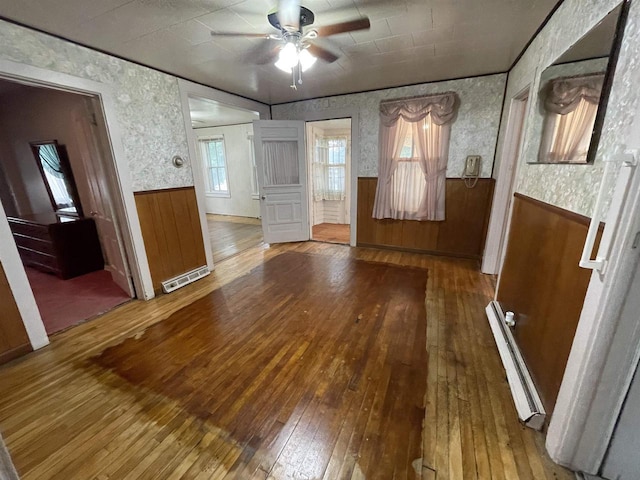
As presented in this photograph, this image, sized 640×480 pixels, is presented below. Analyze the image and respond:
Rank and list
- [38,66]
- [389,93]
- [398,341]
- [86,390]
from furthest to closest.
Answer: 1. [389,93]
2. [398,341]
3. [38,66]
4. [86,390]

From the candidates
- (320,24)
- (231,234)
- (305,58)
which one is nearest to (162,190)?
(305,58)

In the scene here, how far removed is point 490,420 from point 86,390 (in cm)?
244

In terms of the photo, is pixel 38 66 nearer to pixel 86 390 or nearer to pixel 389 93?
pixel 86 390

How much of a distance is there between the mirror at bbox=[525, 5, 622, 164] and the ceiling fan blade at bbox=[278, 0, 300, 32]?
1.53 metres

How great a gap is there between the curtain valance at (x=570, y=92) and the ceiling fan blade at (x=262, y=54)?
6.46 feet

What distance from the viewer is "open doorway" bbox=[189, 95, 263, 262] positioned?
222 inches

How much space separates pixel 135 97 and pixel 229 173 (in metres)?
4.18

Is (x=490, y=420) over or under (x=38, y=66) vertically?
under

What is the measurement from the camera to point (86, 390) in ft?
5.48

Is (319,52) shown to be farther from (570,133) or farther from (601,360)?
(601,360)

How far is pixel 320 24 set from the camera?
1947mm

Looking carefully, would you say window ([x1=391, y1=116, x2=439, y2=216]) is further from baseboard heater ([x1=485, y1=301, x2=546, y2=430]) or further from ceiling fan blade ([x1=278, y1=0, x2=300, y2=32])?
ceiling fan blade ([x1=278, y1=0, x2=300, y2=32])

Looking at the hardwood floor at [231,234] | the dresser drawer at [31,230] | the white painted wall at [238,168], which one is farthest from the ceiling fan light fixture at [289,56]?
the white painted wall at [238,168]

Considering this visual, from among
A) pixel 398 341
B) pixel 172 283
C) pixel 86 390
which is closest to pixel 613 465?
pixel 398 341
